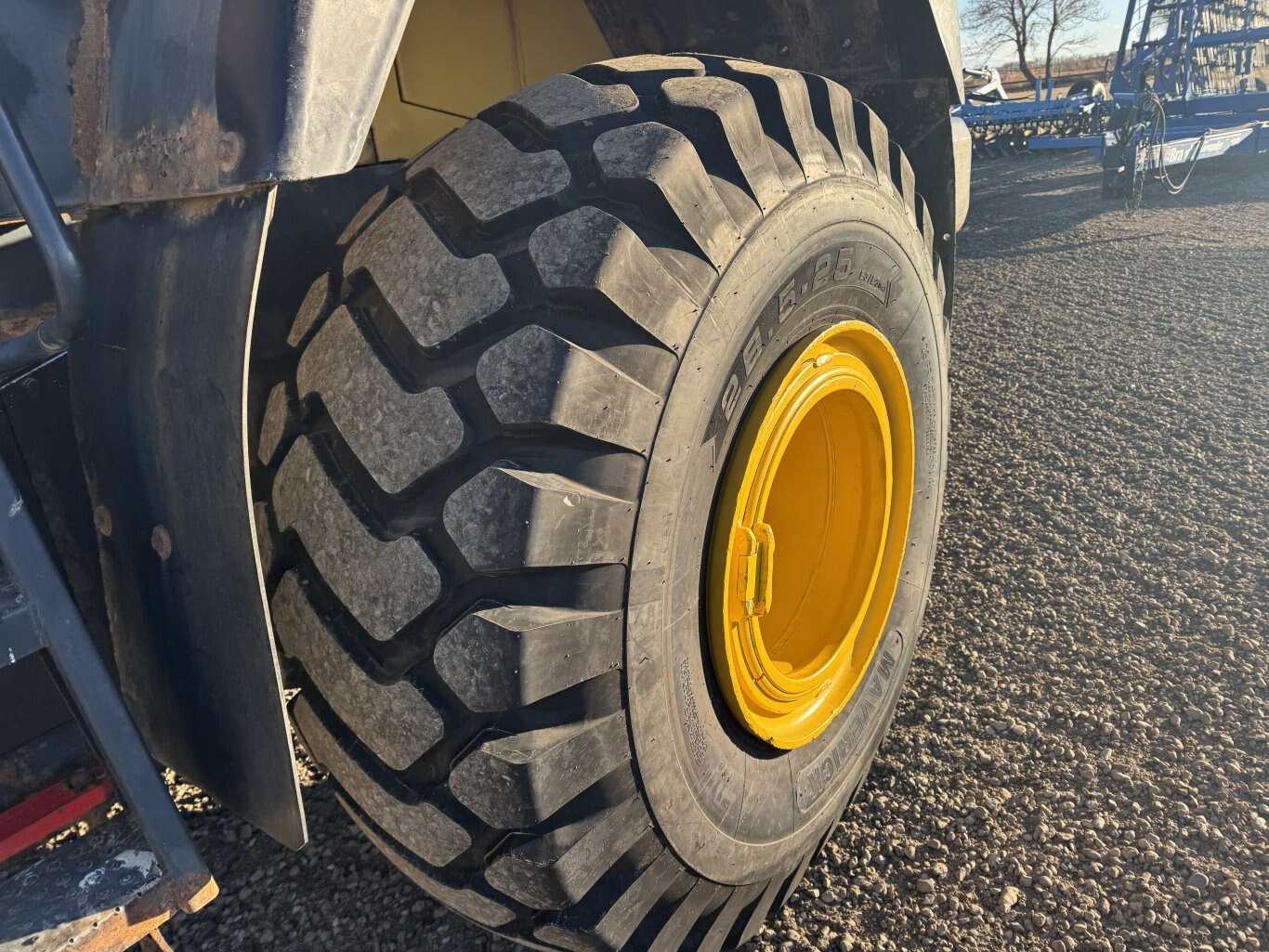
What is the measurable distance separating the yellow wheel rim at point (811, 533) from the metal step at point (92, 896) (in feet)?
2.58

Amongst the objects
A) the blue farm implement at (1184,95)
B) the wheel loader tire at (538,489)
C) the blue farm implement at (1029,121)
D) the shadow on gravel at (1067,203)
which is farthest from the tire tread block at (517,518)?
the blue farm implement at (1029,121)

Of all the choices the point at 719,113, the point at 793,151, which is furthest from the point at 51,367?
the point at 793,151

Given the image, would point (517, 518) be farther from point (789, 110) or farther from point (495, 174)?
point (789, 110)

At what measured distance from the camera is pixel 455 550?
44.1 inches

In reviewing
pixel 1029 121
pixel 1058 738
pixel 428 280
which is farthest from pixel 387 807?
pixel 1029 121

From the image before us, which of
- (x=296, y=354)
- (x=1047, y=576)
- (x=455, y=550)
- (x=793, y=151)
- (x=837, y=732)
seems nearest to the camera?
(x=455, y=550)

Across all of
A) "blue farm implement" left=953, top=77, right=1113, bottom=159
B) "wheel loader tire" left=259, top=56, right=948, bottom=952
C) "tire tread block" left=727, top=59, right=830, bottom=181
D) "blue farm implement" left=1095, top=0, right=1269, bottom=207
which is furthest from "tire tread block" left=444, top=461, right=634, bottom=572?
"blue farm implement" left=953, top=77, right=1113, bottom=159

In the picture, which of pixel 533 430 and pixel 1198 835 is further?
pixel 1198 835

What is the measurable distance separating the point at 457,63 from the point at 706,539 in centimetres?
113

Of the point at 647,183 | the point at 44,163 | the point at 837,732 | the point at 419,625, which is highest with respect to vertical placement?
the point at 44,163

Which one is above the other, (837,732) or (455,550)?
(455,550)

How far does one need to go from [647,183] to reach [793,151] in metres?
0.38

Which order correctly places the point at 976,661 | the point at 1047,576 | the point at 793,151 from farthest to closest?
the point at 1047,576 < the point at 976,661 < the point at 793,151

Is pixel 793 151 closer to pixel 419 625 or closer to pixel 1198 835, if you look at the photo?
pixel 419 625
